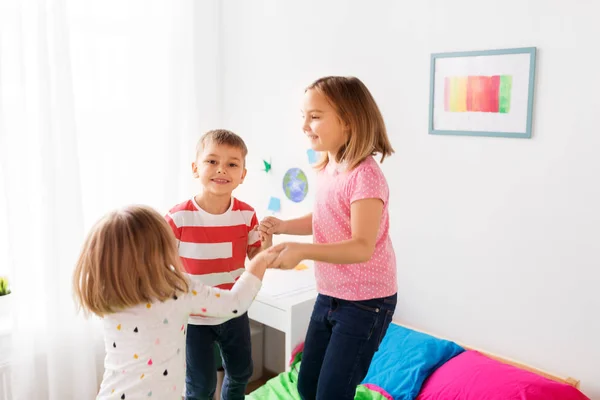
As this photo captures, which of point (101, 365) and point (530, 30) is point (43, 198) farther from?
point (530, 30)

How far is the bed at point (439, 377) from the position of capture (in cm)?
203

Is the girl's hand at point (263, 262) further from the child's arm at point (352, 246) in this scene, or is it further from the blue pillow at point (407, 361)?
the blue pillow at point (407, 361)

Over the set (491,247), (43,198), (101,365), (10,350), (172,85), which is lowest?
(101,365)

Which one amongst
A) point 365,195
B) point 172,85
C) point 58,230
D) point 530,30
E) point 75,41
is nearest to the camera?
point 365,195

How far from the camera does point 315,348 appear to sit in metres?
1.69

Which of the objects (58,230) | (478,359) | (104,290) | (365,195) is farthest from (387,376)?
(58,230)

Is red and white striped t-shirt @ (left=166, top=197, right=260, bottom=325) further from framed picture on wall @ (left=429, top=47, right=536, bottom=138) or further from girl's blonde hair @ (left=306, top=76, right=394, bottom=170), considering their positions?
framed picture on wall @ (left=429, top=47, right=536, bottom=138)

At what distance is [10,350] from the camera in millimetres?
2438

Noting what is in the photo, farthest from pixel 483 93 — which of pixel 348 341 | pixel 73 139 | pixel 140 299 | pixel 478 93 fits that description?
pixel 73 139

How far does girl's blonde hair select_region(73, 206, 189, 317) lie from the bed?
1.11 metres

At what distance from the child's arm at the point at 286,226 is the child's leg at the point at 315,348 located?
24cm

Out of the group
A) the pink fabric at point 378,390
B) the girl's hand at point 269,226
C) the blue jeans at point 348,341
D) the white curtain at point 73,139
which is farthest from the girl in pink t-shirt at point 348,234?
the white curtain at point 73,139

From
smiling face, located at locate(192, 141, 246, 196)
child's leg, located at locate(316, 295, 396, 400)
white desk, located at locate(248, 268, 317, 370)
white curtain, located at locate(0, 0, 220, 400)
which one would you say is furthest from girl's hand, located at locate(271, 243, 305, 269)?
white curtain, located at locate(0, 0, 220, 400)

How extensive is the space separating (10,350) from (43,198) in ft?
2.18
